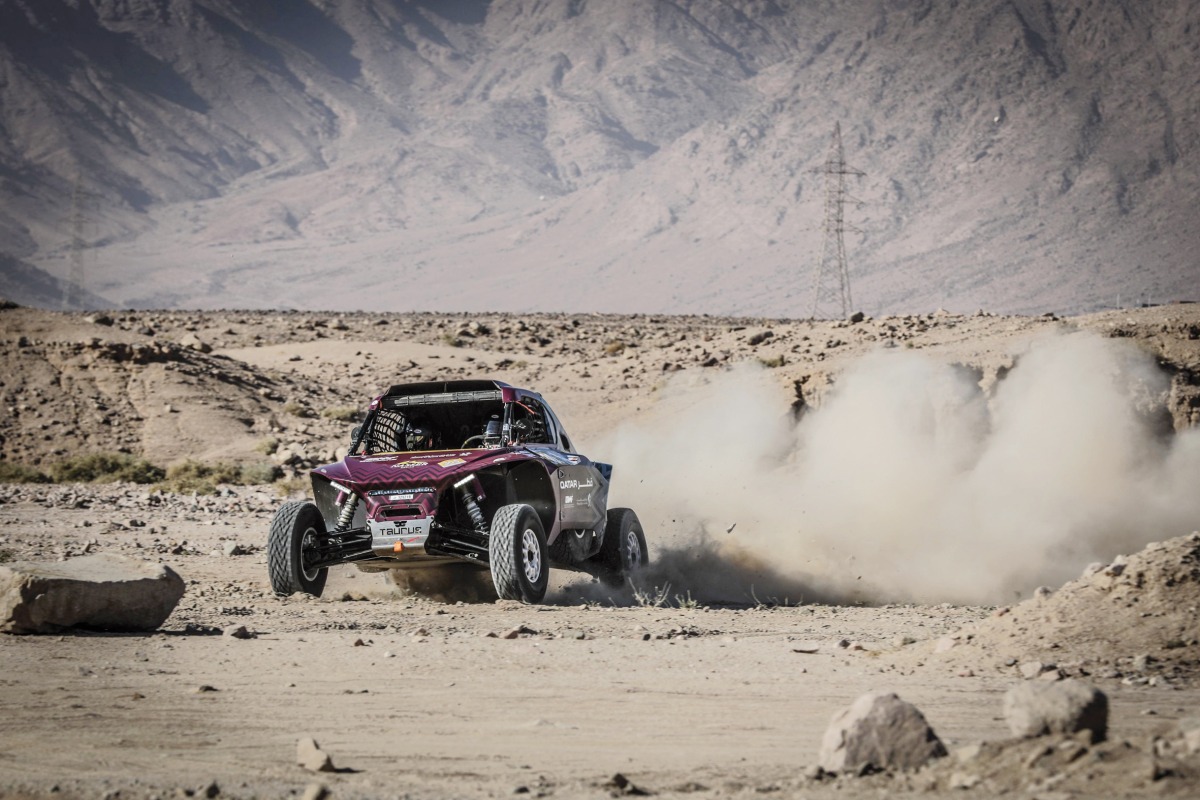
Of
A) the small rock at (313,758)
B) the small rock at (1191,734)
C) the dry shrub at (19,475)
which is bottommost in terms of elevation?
the small rock at (313,758)

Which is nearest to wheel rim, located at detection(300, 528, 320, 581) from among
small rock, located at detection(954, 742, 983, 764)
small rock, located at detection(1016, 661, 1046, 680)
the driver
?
the driver

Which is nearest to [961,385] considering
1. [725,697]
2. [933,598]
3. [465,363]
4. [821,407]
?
[821,407]

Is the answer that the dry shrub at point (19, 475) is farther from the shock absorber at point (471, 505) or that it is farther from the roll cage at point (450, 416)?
the shock absorber at point (471, 505)

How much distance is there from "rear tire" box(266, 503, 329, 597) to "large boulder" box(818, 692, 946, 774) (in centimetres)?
754

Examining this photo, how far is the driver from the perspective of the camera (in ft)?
46.1

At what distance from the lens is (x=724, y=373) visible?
97.8 feet

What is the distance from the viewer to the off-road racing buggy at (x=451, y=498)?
1248 centimetres

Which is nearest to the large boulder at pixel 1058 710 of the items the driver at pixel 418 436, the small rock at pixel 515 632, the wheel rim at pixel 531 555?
the small rock at pixel 515 632

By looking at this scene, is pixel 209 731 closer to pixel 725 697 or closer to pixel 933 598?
pixel 725 697

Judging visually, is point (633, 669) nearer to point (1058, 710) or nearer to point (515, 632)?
point (515, 632)

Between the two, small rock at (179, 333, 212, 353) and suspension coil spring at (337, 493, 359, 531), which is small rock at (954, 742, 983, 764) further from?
small rock at (179, 333, 212, 353)

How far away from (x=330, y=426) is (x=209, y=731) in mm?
25686

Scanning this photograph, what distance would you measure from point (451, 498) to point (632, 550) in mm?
2972

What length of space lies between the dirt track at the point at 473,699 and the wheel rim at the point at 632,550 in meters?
2.51
